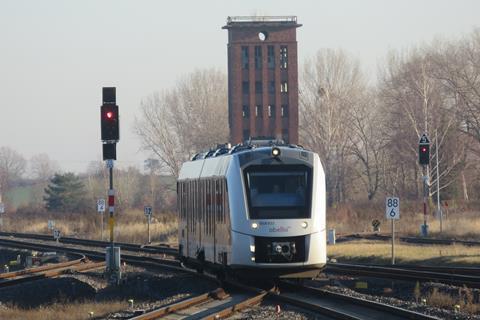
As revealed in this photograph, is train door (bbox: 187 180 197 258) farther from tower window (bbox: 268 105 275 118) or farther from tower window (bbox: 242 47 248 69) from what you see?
tower window (bbox: 268 105 275 118)

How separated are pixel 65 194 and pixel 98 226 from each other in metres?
42.3

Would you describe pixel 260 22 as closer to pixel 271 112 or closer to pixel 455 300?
pixel 271 112

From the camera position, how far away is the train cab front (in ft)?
68.1

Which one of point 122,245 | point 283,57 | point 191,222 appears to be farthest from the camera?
point 283,57

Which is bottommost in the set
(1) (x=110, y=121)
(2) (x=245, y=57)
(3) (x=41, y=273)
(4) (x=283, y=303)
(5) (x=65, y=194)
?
(4) (x=283, y=303)

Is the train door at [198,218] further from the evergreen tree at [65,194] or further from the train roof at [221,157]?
the evergreen tree at [65,194]

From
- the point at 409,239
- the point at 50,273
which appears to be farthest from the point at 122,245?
the point at 50,273

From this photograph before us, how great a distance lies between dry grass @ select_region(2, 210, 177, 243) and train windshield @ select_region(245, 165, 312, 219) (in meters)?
32.4

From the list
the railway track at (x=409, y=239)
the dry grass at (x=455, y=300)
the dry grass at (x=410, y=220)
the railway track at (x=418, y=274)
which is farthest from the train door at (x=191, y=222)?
the dry grass at (x=410, y=220)

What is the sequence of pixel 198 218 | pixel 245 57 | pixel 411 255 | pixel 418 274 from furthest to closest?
pixel 245 57
pixel 411 255
pixel 198 218
pixel 418 274

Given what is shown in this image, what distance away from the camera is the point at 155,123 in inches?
4382

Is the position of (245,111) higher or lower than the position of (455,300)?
higher

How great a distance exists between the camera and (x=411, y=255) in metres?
34.9

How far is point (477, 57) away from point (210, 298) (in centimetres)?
6730
